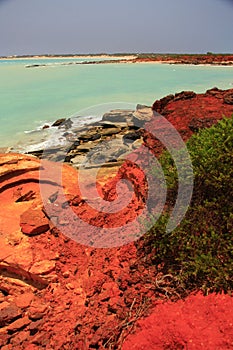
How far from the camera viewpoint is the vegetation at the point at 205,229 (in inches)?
137

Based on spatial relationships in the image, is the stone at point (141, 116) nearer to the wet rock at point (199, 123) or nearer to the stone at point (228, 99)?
the stone at point (228, 99)

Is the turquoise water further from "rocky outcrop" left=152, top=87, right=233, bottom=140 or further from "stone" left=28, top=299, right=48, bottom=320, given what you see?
"stone" left=28, top=299, right=48, bottom=320

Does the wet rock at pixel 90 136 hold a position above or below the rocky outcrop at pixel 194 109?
below

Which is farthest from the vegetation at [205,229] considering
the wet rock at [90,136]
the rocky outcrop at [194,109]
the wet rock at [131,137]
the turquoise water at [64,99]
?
the turquoise water at [64,99]

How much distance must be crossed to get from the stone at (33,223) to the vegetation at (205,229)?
1.80 meters

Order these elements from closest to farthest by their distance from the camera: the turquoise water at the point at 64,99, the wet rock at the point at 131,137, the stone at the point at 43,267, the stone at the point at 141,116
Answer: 1. the stone at the point at 43,267
2. the wet rock at the point at 131,137
3. the stone at the point at 141,116
4. the turquoise water at the point at 64,99

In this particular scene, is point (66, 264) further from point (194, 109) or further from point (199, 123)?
point (194, 109)

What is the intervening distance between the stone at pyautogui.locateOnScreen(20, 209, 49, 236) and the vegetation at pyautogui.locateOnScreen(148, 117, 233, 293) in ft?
5.91

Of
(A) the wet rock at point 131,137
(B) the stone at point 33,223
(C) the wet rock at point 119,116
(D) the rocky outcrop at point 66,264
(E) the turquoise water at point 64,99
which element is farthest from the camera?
(E) the turquoise water at point 64,99

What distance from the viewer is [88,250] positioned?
4.86 m

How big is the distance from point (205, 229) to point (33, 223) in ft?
8.73

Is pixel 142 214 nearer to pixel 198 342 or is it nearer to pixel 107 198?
pixel 107 198

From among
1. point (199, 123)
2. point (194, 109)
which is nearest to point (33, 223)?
point (199, 123)

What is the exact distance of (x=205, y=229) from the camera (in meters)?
3.81
